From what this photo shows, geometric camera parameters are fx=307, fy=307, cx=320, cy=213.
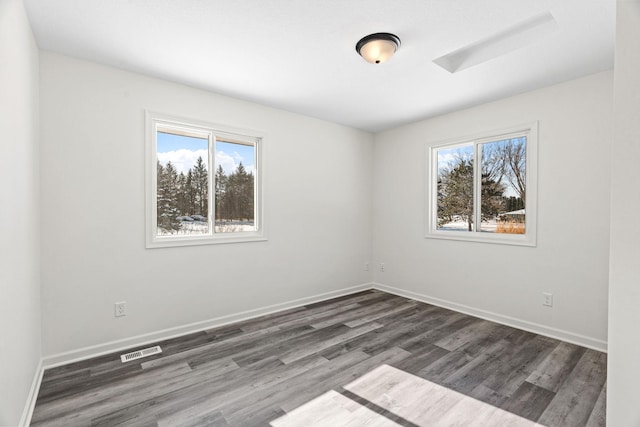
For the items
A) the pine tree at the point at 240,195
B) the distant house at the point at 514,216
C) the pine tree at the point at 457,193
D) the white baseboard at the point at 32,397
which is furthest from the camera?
the pine tree at the point at 457,193

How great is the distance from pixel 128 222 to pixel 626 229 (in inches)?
132

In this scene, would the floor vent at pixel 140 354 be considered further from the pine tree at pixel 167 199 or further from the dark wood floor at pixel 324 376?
the pine tree at pixel 167 199

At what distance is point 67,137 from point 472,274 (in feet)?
14.4

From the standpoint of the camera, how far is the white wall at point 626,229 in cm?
103

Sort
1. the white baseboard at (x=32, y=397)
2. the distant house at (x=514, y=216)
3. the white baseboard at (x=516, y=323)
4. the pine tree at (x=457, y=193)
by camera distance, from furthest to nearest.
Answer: the pine tree at (x=457, y=193) → the distant house at (x=514, y=216) → the white baseboard at (x=516, y=323) → the white baseboard at (x=32, y=397)

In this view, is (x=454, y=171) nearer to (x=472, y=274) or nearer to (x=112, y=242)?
(x=472, y=274)

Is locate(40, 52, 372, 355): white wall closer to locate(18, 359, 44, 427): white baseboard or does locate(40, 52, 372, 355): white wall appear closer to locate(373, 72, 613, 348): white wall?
locate(18, 359, 44, 427): white baseboard

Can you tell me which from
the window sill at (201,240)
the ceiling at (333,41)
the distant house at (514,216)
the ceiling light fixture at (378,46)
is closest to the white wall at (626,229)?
the ceiling at (333,41)

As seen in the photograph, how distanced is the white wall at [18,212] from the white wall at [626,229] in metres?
2.54

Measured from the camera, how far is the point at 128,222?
284 cm

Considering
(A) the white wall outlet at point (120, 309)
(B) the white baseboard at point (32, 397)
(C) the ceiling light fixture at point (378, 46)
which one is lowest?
(B) the white baseboard at point (32, 397)

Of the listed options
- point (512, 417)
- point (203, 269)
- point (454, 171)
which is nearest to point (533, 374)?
point (512, 417)

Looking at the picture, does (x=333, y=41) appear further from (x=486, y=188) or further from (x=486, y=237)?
(x=486, y=237)

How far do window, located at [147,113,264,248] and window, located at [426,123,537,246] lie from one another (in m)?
2.44
